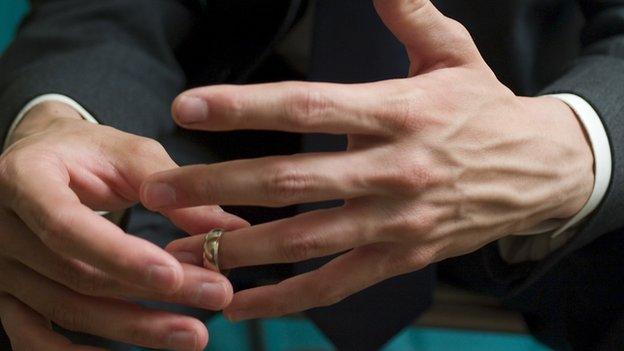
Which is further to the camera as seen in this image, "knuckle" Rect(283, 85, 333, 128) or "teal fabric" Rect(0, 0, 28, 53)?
"teal fabric" Rect(0, 0, 28, 53)

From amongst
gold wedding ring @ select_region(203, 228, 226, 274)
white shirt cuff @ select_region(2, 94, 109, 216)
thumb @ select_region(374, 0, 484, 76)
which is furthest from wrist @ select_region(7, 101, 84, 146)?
thumb @ select_region(374, 0, 484, 76)

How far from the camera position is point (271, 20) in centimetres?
82

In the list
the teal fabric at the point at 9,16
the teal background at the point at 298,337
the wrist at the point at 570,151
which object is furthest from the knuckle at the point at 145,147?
the teal fabric at the point at 9,16

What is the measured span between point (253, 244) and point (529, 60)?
48 cm

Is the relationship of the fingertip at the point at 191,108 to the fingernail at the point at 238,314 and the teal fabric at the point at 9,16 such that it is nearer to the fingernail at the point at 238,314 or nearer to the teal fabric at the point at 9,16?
the fingernail at the point at 238,314

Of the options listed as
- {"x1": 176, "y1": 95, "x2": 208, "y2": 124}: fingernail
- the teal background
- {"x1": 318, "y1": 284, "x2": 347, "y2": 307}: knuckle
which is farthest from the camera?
the teal background

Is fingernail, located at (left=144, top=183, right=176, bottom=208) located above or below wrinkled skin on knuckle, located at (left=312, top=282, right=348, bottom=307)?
above

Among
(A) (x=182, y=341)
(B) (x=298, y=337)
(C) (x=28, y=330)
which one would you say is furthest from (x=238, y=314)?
(B) (x=298, y=337)

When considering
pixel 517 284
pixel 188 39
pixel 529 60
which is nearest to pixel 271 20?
pixel 188 39

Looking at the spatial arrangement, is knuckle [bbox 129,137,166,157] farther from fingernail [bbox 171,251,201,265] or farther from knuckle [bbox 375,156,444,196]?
knuckle [bbox 375,156,444,196]

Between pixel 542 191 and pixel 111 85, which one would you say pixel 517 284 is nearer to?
pixel 542 191

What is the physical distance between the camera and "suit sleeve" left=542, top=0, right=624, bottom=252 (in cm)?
61

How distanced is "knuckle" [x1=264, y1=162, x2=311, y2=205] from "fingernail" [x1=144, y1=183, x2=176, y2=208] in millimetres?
66

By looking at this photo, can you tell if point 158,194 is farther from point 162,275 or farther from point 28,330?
point 28,330
